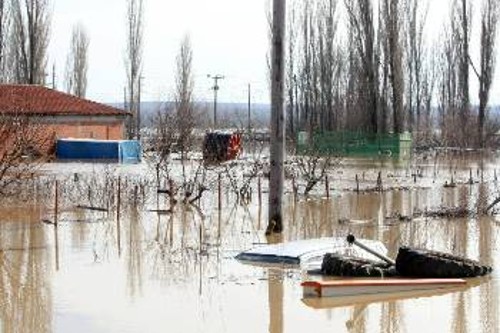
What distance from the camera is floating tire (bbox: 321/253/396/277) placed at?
10.8m

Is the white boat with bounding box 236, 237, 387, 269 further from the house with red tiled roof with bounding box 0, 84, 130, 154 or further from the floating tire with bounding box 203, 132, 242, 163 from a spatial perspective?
the floating tire with bounding box 203, 132, 242, 163

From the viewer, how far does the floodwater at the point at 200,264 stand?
29.3 feet

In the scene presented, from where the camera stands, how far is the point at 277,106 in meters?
14.4

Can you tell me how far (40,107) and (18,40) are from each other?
1152 cm

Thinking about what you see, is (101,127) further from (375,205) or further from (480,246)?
(480,246)

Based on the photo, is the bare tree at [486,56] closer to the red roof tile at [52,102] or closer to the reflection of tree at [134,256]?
the red roof tile at [52,102]

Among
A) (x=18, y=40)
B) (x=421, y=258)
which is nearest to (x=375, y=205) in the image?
(x=421, y=258)

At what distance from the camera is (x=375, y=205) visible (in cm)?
1984

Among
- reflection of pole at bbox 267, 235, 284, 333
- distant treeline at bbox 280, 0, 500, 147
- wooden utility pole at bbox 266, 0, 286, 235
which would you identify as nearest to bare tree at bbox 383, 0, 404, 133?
distant treeline at bbox 280, 0, 500, 147

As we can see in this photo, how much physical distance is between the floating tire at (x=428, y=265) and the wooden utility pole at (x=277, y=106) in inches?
150

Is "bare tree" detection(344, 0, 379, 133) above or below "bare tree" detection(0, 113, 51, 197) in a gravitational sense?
above

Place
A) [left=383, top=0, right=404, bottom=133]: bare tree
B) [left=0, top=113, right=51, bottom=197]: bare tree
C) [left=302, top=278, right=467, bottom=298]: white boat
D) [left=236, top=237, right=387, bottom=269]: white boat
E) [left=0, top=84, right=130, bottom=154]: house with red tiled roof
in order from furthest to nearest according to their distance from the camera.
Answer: [left=383, top=0, right=404, bottom=133]: bare tree < [left=0, top=84, right=130, bottom=154]: house with red tiled roof < [left=0, top=113, right=51, bottom=197]: bare tree < [left=236, top=237, right=387, bottom=269]: white boat < [left=302, top=278, right=467, bottom=298]: white boat

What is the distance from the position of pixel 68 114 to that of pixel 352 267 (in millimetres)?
24649

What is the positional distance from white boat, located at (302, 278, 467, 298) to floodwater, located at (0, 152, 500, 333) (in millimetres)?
182
